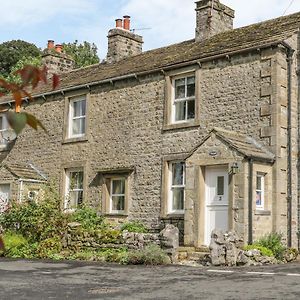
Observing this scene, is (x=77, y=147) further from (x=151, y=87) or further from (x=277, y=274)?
(x=277, y=274)

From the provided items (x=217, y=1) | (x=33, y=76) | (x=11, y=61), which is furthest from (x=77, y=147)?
(x=11, y=61)

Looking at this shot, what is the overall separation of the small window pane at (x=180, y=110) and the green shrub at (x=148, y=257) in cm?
545

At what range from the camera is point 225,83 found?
15.8m

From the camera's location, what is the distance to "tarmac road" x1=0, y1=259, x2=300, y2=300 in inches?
292

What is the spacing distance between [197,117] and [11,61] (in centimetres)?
4206

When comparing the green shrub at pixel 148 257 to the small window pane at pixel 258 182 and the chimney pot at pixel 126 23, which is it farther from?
the chimney pot at pixel 126 23

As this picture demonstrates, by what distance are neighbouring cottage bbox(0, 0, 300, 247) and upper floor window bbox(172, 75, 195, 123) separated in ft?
0.14

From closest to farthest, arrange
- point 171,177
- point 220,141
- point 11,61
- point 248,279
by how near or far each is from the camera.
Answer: point 248,279 → point 220,141 → point 171,177 → point 11,61

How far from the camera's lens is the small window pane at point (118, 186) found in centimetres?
1811

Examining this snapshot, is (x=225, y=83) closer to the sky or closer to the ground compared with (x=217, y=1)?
closer to the ground

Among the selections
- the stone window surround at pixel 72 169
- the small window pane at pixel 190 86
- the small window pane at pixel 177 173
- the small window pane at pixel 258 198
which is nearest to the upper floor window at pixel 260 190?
the small window pane at pixel 258 198

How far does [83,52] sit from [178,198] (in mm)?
33125

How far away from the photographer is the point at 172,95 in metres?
17.0

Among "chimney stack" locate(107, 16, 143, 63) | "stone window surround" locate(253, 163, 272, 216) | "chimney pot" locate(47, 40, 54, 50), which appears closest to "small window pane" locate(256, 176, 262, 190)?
"stone window surround" locate(253, 163, 272, 216)
